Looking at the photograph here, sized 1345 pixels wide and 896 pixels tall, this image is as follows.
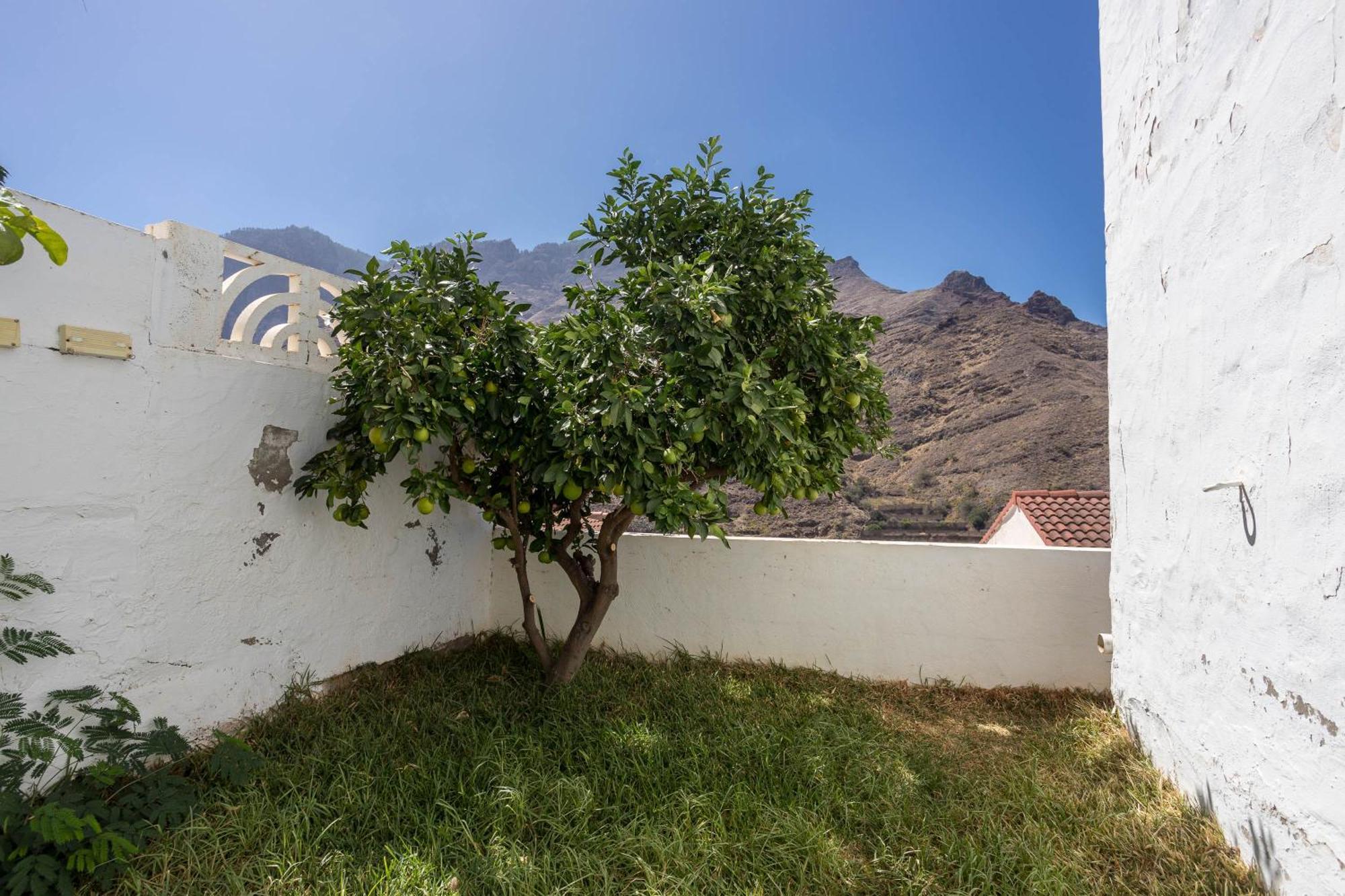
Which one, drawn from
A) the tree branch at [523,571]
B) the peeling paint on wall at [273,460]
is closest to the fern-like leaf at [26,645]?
the peeling paint on wall at [273,460]

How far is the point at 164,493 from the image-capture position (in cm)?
277

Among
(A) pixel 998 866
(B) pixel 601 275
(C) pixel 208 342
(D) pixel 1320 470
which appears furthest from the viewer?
(B) pixel 601 275

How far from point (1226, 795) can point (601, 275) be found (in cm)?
345

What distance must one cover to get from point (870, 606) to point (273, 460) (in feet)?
11.2

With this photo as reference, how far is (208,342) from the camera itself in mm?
2938

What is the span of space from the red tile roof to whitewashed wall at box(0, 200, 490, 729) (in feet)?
24.1

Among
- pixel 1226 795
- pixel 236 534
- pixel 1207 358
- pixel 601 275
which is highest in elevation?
pixel 601 275

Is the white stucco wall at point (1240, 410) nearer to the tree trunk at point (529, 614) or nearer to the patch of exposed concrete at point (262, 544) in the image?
the tree trunk at point (529, 614)

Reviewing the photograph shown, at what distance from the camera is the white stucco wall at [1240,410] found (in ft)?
6.00

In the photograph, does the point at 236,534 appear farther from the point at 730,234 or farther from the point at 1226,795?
the point at 1226,795

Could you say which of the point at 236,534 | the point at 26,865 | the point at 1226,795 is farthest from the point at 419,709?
the point at 1226,795

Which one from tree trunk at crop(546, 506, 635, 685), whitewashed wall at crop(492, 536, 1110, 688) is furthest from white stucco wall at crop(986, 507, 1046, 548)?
tree trunk at crop(546, 506, 635, 685)

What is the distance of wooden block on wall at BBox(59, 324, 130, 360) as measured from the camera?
2438 millimetres

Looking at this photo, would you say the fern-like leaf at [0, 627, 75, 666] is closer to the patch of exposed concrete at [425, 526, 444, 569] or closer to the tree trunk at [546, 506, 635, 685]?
the patch of exposed concrete at [425, 526, 444, 569]
